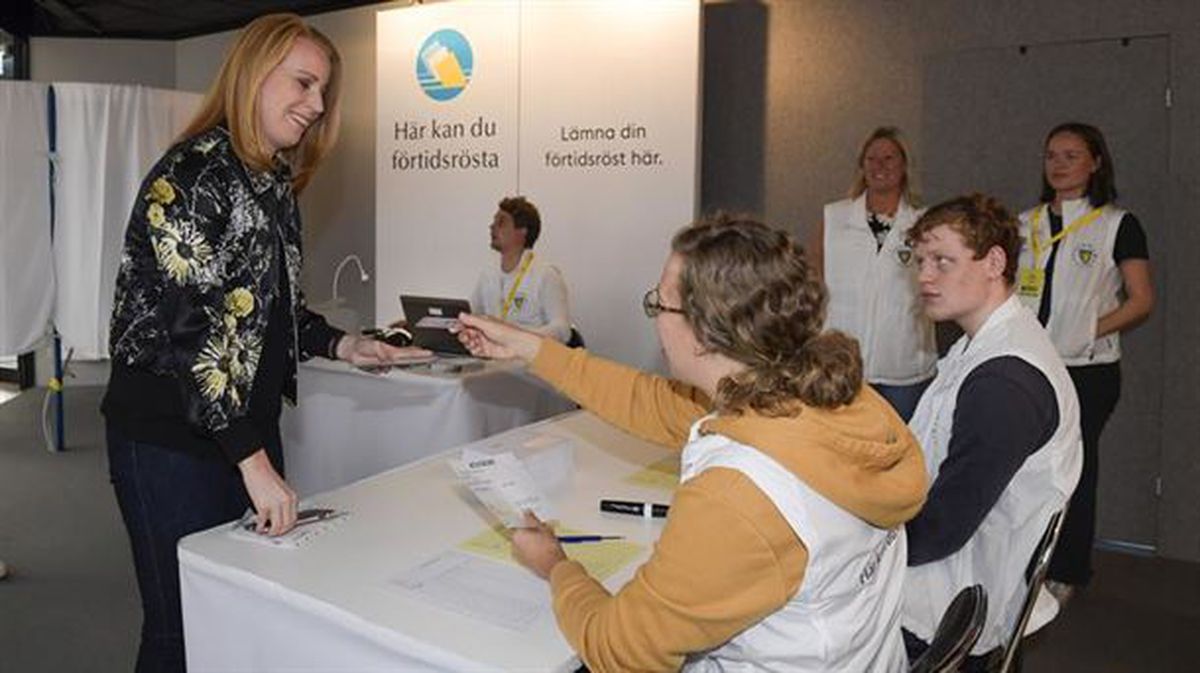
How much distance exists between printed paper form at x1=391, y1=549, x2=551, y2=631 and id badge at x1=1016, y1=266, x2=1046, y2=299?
8.74 ft

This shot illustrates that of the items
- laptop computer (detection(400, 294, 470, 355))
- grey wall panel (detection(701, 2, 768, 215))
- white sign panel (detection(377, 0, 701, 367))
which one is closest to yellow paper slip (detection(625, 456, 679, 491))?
laptop computer (detection(400, 294, 470, 355))

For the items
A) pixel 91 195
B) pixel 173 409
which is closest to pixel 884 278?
pixel 173 409

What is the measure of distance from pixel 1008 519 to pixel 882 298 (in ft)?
6.97

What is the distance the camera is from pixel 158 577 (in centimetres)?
162

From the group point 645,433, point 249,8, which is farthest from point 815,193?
point 249,8

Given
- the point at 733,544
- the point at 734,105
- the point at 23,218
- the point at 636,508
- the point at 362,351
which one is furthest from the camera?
the point at 734,105

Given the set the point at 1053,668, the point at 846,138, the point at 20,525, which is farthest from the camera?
the point at 846,138

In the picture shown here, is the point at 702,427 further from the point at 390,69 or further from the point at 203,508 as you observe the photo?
the point at 390,69

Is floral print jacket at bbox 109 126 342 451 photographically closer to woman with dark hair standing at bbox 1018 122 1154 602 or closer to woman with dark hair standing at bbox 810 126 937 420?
woman with dark hair standing at bbox 810 126 937 420

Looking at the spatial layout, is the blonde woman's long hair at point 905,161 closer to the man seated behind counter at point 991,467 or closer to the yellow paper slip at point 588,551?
the man seated behind counter at point 991,467

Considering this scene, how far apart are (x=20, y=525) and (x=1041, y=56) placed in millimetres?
4730

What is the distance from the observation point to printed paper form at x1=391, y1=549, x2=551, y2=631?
129 centimetres

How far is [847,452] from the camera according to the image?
1120 mm

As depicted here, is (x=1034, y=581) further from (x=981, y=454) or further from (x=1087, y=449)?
(x=1087, y=449)
